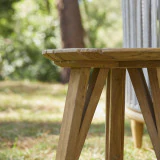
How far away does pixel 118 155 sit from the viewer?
2.17 meters

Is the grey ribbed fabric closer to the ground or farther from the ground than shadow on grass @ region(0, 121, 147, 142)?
farther from the ground

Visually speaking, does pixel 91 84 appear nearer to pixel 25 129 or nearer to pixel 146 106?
pixel 146 106

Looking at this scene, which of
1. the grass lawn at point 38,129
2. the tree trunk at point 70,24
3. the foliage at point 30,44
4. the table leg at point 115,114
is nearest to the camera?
the table leg at point 115,114

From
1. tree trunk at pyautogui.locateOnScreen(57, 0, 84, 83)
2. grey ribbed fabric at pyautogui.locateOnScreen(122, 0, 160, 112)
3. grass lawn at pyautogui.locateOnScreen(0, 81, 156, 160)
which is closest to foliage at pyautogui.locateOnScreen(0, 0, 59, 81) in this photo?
tree trunk at pyautogui.locateOnScreen(57, 0, 84, 83)

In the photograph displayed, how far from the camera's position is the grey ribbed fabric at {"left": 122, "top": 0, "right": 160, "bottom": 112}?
2.37 metres

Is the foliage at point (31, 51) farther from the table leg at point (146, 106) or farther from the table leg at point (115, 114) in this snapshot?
the table leg at point (146, 106)

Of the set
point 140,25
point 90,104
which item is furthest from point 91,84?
Answer: point 140,25

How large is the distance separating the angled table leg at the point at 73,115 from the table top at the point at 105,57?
48 millimetres

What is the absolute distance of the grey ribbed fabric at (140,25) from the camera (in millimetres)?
2371

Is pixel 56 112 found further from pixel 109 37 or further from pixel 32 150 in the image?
pixel 109 37

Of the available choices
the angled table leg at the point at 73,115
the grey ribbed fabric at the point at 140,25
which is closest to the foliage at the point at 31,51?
the grey ribbed fabric at the point at 140,25

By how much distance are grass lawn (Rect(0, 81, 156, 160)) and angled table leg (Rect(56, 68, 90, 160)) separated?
830 millimetres

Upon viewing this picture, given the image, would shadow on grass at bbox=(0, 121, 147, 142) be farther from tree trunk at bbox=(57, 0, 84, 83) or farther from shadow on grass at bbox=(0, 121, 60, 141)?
tree trunk at bbox=(57, 0, 84, 83)

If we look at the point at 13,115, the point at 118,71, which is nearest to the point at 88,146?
the point at 118,71
